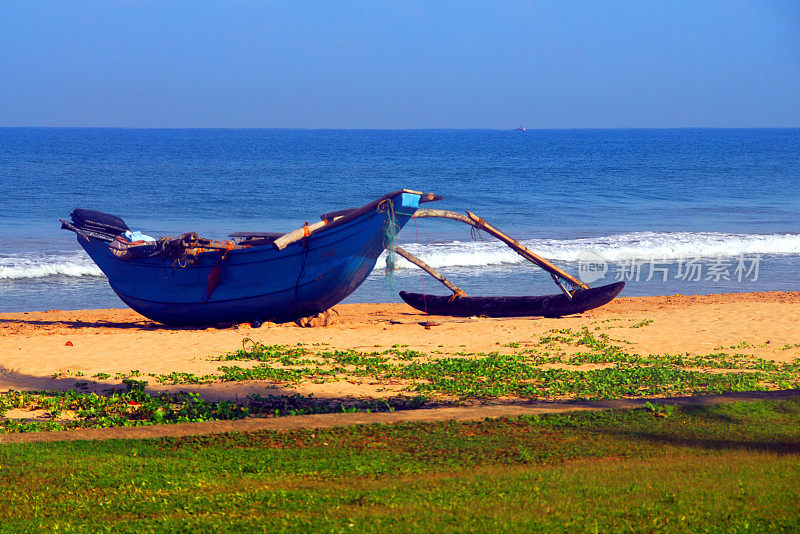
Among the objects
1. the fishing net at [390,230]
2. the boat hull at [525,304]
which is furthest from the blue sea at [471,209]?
the boat hull at [525,304]

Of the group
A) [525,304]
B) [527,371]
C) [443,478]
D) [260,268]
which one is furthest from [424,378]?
[525,304]

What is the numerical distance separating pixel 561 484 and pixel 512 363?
5.33 metres

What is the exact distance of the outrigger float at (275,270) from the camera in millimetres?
13391

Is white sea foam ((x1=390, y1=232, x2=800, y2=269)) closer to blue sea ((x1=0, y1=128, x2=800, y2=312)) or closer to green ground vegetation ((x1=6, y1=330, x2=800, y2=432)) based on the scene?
blue sea ((x1=0, y1=128, x2=800, y2=312))

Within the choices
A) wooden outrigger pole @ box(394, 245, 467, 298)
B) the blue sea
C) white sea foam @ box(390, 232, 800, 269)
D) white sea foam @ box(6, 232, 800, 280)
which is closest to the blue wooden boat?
wooden outrigger pole @ box(394, 245, 467, 298)

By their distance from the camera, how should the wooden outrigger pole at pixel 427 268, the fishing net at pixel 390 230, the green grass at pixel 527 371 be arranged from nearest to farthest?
the green grass at pixel 527 371
the fishing net at pixel 390 230
the wooden outrigger pole at pixel 427 268

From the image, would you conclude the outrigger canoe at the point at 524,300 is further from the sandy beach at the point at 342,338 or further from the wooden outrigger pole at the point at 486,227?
the sandy beach at the point at 342,338

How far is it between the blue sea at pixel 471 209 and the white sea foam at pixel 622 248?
0.07 m

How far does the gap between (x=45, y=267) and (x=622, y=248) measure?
18715 millimetres

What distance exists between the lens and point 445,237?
29.1 meters

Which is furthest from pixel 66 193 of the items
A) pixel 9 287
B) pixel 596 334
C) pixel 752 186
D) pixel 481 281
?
pixel 752 186

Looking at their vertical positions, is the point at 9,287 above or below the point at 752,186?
below

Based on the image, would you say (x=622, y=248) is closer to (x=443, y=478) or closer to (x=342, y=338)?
(x=342, y=338)

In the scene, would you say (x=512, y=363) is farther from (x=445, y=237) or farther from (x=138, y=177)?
(x=138, y=177)
